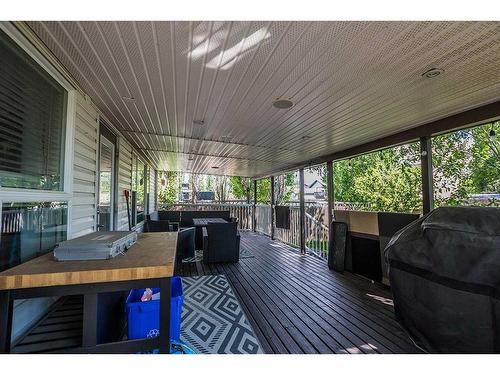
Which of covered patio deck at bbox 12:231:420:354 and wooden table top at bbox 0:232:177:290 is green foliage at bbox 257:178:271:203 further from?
wooden table top at bbox 0:232:177:290

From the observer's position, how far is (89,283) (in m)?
1.35

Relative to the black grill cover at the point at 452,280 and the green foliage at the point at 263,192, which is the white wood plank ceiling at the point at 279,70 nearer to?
the black grill cover at the point at 452,280

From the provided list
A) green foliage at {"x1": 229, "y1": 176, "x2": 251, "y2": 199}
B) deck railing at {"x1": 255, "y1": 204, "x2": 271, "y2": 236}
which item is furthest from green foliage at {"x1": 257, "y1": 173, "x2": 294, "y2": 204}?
deck railing at {"x1": 255, "y1": 204, "x2": 271, "y2": 236}

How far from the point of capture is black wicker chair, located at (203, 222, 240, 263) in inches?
196

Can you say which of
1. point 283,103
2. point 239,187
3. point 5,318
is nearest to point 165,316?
point 5,318

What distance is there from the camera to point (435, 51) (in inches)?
65.5

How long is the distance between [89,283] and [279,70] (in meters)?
1.92

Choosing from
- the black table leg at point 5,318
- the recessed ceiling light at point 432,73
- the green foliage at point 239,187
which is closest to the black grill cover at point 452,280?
the recessed ceiling light at point 432,73

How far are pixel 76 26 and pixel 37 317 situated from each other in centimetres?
203

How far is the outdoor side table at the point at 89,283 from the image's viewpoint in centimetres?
126

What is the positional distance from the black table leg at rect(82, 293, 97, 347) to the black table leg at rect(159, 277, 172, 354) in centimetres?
35
